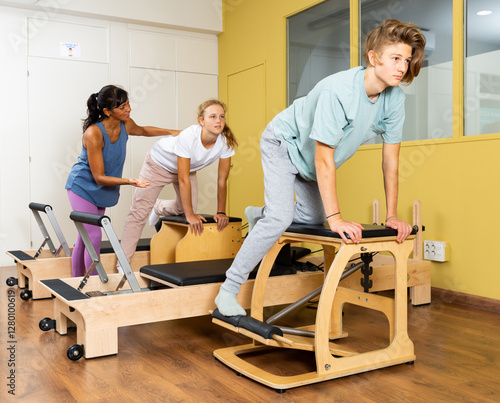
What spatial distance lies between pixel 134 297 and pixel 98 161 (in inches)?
46.2

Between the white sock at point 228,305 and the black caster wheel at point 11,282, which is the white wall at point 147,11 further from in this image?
the white sock at point 228,305

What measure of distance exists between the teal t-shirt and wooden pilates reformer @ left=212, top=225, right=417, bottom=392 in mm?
291

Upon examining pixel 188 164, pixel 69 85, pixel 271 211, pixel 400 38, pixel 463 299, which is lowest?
pixel 463 299

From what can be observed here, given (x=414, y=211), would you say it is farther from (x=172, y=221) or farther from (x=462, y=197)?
(x=172, y=221)

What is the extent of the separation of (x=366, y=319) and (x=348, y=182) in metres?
1.45

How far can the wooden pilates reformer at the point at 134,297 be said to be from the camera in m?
1.97

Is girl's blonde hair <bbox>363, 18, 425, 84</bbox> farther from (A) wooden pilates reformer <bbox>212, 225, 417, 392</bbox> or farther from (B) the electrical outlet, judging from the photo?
(B) the electrical outlet

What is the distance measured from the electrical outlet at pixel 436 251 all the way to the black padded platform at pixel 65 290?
80.3 inches

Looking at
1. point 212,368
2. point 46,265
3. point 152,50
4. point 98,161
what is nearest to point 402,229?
point 212,368

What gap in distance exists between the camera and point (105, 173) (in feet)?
10.3

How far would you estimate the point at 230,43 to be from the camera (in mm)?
5316

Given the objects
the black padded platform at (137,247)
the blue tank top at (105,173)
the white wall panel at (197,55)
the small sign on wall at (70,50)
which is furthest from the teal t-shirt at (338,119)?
the white wall panel at (197,55)

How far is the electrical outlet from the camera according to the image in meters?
3.07

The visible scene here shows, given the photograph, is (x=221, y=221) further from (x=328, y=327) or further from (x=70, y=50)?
(x=70, y=50)
